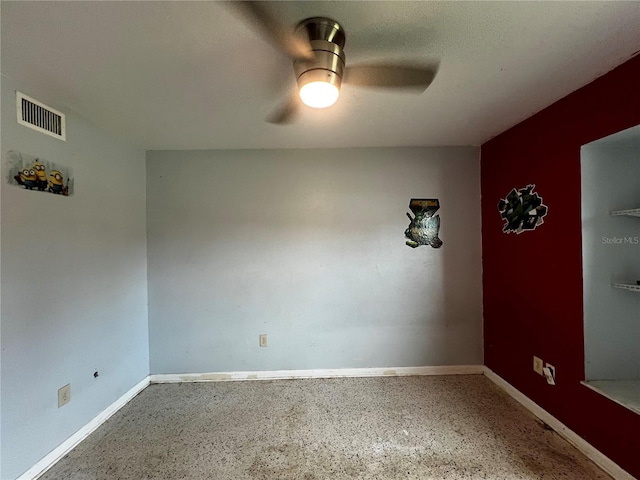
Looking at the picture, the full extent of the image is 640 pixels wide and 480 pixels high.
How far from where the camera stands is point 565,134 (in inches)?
73.3

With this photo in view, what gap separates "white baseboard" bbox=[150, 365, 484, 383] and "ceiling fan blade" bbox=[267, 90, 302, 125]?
226cm

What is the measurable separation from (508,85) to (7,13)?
2.36 meters

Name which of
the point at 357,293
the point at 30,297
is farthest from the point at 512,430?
the point at 30,297

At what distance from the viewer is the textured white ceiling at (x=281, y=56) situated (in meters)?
1.12

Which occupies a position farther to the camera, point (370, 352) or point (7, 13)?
point (370, 352)

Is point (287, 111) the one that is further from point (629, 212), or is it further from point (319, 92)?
point (629, 212)

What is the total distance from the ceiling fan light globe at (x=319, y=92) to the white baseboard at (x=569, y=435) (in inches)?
96.2

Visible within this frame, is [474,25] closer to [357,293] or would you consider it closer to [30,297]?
[357,293]

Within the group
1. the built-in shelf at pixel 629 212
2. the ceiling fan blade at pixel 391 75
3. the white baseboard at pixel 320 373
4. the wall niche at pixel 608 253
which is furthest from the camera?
the white baseboard at pixel 320 373

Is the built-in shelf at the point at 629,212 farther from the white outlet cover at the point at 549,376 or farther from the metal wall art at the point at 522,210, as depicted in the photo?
the white outlet cover at the point at 549,376

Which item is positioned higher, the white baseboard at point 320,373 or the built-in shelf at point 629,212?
the built-in shelf at point 629,212

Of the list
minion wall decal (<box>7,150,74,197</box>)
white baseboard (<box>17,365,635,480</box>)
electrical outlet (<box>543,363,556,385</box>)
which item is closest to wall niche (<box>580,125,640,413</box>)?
electrical outlet (<box>543,363,556,385</box>)

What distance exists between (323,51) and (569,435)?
266cm

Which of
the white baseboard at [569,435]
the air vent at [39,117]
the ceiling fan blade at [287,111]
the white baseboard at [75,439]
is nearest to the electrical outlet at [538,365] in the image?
the white baseboard at [569,435]
